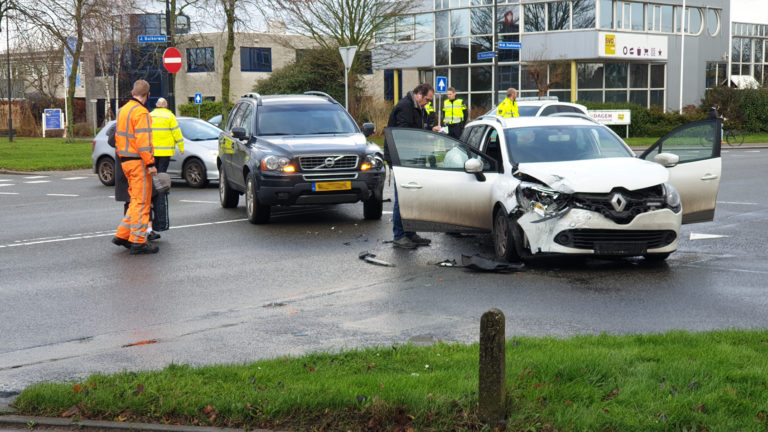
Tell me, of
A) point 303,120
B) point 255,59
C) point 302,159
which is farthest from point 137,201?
point 255,59

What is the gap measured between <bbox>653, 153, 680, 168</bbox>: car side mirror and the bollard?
6531 millimetres

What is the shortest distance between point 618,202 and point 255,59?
65.6 meters

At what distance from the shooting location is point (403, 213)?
10859mm

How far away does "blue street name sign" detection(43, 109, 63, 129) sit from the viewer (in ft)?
193

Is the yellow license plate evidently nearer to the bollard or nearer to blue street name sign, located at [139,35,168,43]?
the bollard

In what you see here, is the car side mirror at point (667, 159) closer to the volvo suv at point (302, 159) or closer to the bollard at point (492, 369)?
the volvo suv at point (302, 159)

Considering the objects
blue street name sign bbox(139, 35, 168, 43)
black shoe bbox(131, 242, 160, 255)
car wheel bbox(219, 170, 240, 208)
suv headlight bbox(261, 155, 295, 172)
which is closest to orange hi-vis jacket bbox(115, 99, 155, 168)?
black shoe bbox(131, 242, 160, 255)

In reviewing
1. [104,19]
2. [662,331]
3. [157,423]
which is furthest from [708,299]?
[104,19]

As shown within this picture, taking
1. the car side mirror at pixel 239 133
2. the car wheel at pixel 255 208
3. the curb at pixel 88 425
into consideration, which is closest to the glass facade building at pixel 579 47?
the car side mirror at pixel 239 133

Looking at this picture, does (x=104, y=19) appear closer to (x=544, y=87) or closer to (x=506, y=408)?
(x=544, y=87)

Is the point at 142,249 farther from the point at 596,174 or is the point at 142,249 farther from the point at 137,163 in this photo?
the point at 596,174

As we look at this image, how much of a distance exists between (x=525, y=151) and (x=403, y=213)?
154 cm

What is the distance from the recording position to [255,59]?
72.8m

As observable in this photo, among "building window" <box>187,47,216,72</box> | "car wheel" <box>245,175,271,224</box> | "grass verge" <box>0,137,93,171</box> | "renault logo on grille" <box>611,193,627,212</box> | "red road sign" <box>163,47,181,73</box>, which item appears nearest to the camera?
"renault logo on grille" <box>611,193,627,212</box>
